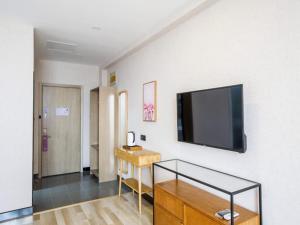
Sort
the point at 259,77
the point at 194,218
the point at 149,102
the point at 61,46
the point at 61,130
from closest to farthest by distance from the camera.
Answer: the point at 259,77 → the point at 194,218 → the point at 149,102 → the point at 61,46 → the point at 61,130

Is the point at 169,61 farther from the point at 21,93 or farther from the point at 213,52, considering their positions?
the point at 21,93

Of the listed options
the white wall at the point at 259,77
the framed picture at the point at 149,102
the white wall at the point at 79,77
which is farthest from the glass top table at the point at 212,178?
the white wall at the point at 79,77

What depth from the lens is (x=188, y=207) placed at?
1.91 meters

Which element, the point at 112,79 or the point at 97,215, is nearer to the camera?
the point at 97,215

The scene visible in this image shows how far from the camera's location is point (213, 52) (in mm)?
2146

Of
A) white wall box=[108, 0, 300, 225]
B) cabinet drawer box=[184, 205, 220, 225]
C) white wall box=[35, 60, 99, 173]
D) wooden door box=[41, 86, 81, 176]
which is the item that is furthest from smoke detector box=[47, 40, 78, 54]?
cabinet drawer box=[184, 205, 220, 225]

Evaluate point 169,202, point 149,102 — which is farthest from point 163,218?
point 149,102

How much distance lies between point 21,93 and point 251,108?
2.88 m

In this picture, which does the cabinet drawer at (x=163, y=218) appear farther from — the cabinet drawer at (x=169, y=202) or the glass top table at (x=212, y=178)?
the glass top table at (x=212, y=178)

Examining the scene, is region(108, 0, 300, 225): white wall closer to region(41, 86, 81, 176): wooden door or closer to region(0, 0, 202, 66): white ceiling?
region(0, 0, 202, 66): white ceiling

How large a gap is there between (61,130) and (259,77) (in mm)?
4454

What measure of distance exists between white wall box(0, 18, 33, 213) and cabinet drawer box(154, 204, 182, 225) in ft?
5.89

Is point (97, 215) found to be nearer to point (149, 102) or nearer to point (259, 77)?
point (149, 102)

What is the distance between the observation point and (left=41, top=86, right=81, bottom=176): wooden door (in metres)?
4.67
